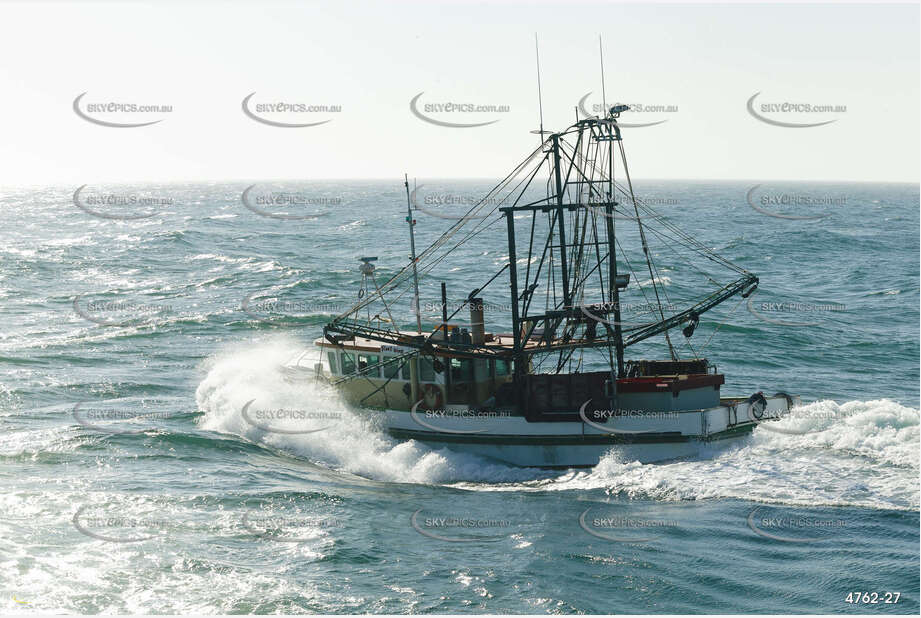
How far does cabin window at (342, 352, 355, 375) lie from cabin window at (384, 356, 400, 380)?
3.65ft

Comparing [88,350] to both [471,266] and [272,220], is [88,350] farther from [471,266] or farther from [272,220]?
[272,220]

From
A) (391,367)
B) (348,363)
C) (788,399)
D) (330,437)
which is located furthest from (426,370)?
(788,399)

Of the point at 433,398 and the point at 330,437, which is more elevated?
the point at 433,398

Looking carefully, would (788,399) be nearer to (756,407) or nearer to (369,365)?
(756,407)

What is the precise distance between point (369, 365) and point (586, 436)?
6470 millimetres

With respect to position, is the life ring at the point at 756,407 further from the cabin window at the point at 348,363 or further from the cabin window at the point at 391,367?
the cabin window at the point at 348,363

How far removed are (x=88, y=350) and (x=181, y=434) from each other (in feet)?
42.7

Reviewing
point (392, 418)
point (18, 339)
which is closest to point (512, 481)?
point (392, 418)

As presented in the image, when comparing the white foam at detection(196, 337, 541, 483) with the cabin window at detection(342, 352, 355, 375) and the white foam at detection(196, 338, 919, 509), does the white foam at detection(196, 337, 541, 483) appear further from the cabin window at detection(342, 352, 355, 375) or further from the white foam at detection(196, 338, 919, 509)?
the cabin window at detection(342, 352, 355, 375)

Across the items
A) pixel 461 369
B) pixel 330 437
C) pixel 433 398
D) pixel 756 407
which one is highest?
pixel 461 369

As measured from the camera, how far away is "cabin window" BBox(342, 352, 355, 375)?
24.1m

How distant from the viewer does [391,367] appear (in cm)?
2356

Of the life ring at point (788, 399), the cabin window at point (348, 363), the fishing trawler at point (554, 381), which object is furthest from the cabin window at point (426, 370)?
the life ring at point (788, 399)

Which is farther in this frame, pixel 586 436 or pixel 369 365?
pixel 369 365
